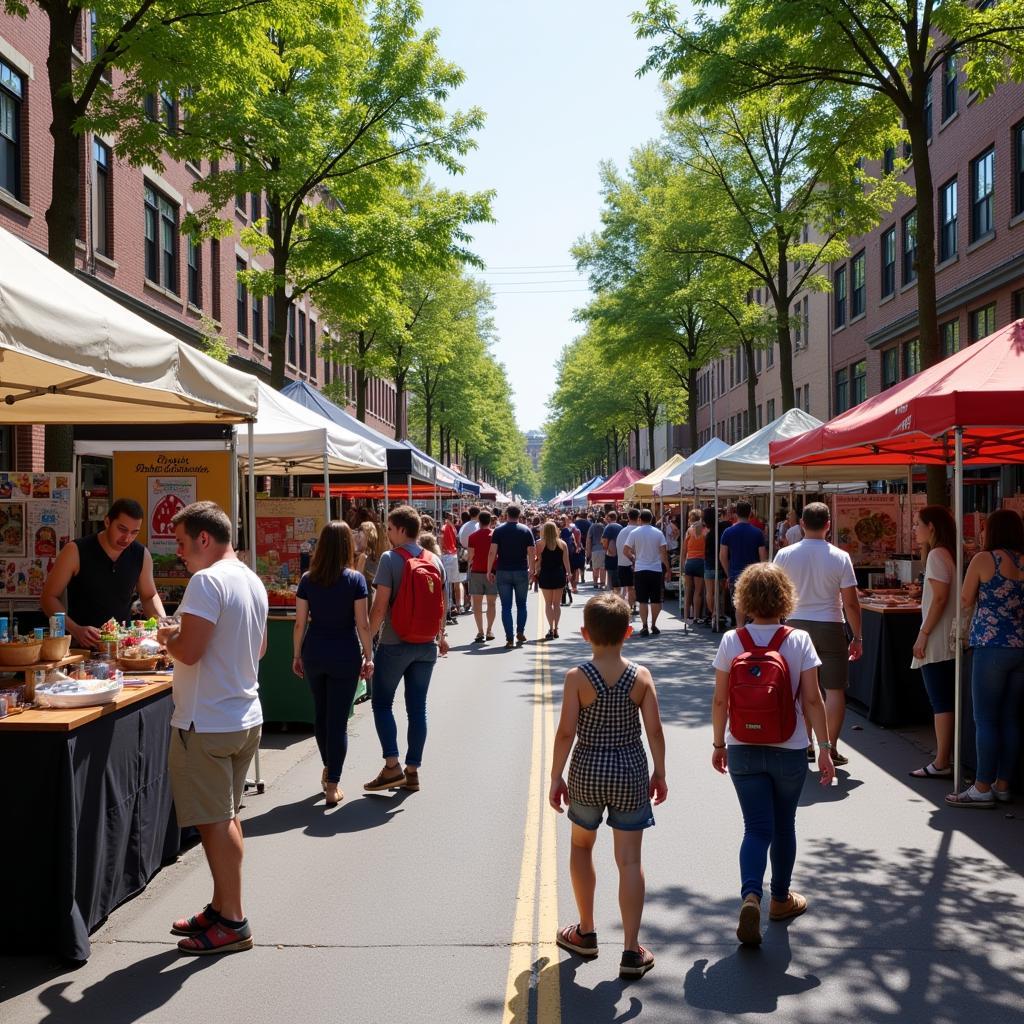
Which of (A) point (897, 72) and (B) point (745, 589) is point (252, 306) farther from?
(B) point (745, 589)

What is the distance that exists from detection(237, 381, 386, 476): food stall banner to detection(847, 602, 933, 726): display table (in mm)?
5941

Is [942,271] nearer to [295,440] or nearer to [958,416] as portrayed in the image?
[295,440]

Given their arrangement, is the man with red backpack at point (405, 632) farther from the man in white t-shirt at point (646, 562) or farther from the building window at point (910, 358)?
the building window at point (910, 358)

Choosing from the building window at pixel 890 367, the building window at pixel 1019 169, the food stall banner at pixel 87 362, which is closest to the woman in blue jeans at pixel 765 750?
the food stall banner at pixel 87 362

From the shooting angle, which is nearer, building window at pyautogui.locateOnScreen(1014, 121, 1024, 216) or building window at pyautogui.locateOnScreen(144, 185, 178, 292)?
building window at pyautogui.locateOnScreen(1014, 121, 1024, 216)

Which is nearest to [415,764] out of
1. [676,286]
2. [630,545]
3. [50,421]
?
[50,421]

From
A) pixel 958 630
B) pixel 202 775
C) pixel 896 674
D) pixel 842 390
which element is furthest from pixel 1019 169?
pixel 202 775

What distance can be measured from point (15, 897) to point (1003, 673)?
611 centimetres

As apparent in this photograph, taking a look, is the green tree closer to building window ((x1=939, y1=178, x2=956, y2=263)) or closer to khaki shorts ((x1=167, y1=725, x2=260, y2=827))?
khaki shorts ((x1=167, y1=725, x2=260, y2=827))

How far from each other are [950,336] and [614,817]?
25384 mm

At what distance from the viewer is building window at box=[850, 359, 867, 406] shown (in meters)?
34.4

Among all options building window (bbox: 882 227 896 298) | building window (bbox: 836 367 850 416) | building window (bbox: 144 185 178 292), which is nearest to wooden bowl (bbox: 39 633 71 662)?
building window (bbox: 144 185 178 292)

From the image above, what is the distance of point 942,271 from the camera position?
27.0 meters

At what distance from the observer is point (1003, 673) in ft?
23.7
